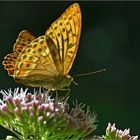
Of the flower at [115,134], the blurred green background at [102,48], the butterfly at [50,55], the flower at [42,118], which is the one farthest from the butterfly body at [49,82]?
the blurred green background at [102,48]

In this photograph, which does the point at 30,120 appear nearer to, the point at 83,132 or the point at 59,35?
the point at 83,132

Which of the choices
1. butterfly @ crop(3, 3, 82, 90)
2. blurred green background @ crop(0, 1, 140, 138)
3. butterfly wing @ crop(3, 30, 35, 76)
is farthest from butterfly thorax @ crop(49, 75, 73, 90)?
blurred green background @ crop(0, 1, 140, 138)

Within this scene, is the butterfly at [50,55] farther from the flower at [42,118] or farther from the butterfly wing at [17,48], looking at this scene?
the flower at [42,118]

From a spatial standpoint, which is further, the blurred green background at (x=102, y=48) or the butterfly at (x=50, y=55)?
the blurred green background at (x=102, y=48)

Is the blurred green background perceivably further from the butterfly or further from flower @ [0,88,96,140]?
flower @ [0,88,96,140]

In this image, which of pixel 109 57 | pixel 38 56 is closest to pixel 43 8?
pixel 109 57
